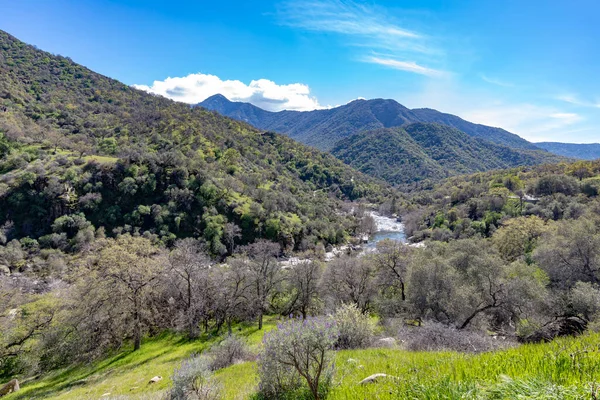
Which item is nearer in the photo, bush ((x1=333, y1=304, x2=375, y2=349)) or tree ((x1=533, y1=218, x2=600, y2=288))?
bush ((x1=333, y1=304, x2=375, y2=349))

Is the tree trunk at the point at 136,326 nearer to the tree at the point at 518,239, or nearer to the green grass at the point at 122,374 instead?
the green grass at the point at 122,374

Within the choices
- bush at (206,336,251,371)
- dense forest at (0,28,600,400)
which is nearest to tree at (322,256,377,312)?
dense forest at (0,28,600,400)

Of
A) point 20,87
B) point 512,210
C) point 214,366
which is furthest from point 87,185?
point 512,210

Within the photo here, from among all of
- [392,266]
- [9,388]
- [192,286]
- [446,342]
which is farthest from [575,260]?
[9,388]

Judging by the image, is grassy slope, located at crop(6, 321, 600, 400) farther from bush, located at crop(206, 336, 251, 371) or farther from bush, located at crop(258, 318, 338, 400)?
bush, located at crop(206, 336, 251, 371)

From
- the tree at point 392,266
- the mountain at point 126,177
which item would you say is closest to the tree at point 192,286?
the tree at point 392,266

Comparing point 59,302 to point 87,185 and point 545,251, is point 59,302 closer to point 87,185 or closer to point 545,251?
point 545,251

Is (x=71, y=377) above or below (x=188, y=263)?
below
